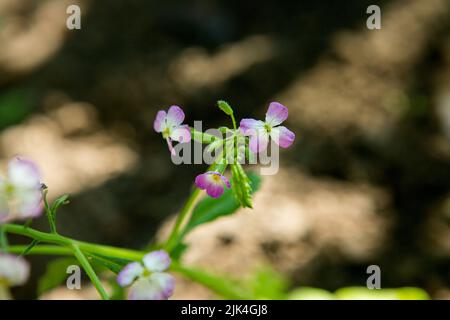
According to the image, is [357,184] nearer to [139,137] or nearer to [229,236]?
[229,236]

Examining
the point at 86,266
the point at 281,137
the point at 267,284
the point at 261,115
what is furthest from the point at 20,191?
the point at 261,115

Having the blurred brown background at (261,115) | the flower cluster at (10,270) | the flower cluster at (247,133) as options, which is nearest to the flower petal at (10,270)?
the flower cluster at (10,270)

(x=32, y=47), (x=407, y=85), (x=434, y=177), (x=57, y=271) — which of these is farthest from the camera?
(x=32, y=47)

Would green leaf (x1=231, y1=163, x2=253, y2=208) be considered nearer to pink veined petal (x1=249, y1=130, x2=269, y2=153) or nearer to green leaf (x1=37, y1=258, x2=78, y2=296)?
pink veined petal (x1=249, y1=130, x2=269, y2=153)

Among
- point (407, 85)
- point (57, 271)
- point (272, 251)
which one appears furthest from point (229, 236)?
point (407, 85)

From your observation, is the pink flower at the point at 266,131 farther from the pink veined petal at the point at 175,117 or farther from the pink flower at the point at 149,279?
the pink flower at the point at 149,279

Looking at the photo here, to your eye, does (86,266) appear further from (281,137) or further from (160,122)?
(281,137)
